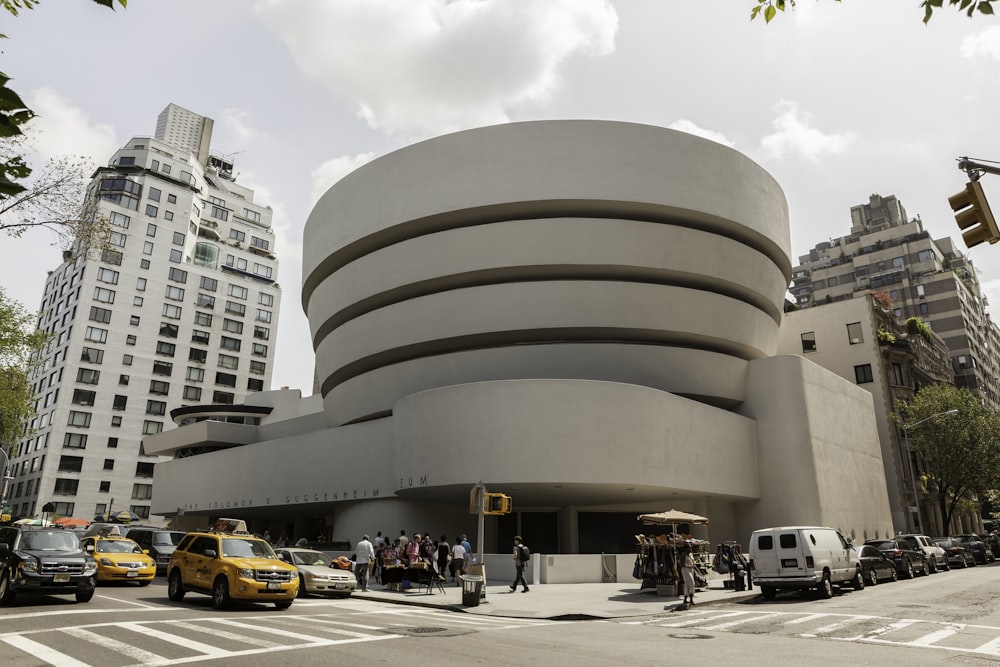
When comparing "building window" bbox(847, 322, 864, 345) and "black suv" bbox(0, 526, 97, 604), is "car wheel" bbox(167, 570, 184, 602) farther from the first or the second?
"building window" bbox(847, 322, 864, 345)

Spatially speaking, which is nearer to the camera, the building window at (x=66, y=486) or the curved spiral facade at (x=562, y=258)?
the curved spiral facade at (x=562, y=258)

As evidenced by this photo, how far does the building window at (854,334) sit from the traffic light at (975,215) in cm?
4855

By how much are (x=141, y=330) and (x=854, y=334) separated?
7269 cm

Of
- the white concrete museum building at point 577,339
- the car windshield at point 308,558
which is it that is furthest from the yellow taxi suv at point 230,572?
the white concrete museum building at point 577,339

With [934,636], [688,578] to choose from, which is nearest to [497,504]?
[688,578]

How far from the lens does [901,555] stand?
28.0m

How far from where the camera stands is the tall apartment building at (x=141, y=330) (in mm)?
69500

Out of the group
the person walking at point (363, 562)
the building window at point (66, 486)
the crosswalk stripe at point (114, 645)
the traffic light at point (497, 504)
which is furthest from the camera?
the building window at point (66, 486)

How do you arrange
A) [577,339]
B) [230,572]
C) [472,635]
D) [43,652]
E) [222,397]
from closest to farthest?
[43,652], [472,635], [230,572], [577,339], [222,397]

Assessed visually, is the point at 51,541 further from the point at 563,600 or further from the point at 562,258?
the point at 562,258

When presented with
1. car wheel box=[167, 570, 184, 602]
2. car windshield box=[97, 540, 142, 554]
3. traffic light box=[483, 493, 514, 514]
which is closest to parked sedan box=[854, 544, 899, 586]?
traffic light box=[483, 493, 514, 514]

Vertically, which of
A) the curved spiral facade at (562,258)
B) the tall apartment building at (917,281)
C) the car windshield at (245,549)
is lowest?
the car windshield at (245,549)

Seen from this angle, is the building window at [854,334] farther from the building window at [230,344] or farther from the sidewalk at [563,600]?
the building window at [230,344]

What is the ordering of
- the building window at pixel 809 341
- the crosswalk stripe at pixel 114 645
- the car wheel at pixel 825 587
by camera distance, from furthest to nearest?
the building window at pixel 809 341 < the car wheel at pixel 825 587 < the crosswalk stripe at pixel 114 645
